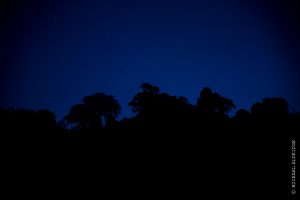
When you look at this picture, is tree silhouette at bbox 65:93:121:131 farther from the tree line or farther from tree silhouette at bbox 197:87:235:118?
tree silhouette at bbox 197:87:235:118

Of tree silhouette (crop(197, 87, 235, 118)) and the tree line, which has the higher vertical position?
tree silhouette (crop(197, 87, 235, 118))

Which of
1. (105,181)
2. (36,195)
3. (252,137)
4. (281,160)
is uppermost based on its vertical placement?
(252,137)

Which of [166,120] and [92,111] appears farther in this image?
[92,111]

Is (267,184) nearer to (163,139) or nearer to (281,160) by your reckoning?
(281,160)

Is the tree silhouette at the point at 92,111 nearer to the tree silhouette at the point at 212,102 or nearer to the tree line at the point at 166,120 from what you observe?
the tree line at the point at 166,120

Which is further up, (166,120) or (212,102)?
(212,102)

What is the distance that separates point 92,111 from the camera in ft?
138

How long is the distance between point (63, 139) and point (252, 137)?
50.7 ft

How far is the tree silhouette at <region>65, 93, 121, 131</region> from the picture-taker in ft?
134

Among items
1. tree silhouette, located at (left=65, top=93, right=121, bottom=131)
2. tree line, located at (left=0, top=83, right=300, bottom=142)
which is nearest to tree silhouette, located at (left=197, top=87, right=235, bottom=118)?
tree line, located at (left=0, top=83, right=300, bottom=142)

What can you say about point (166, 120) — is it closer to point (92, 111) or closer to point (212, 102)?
point (212, 102)

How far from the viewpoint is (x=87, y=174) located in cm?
1215

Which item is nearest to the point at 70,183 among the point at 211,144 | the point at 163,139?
the point at 163,139

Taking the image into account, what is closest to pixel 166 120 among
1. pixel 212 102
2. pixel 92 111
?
pixel 212 102
